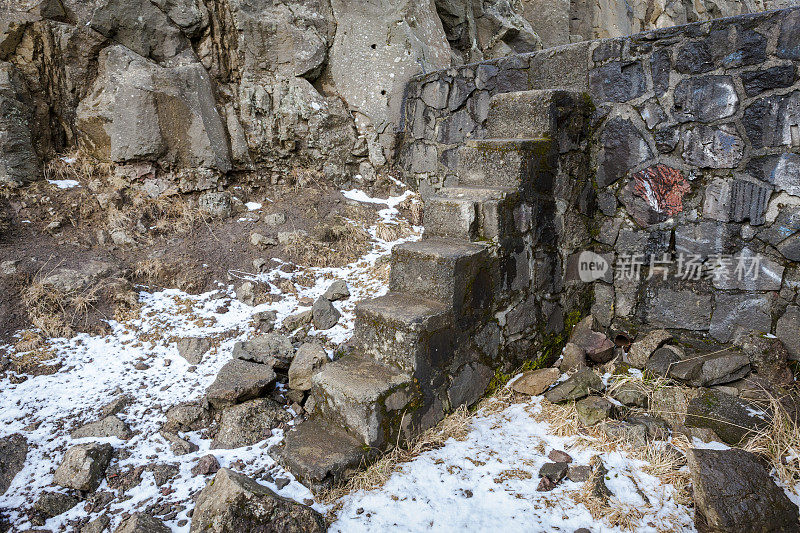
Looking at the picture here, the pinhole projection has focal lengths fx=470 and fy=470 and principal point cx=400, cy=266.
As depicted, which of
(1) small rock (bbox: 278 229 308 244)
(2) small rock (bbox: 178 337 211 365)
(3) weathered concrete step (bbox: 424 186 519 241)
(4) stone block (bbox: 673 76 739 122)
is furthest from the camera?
(1) small rock (bbox: 278 229 308 244)

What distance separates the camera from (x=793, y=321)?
114 inches

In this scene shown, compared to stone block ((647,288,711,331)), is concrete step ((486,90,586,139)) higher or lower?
higher

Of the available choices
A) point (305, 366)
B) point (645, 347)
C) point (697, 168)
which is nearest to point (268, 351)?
point (305, 366)

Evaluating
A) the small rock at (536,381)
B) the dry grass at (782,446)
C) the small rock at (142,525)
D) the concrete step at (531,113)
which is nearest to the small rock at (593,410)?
the small rock at (536,381)

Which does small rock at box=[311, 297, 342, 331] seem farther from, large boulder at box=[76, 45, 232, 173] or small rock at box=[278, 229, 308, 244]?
large boulder at box=[76, 45, 232, 173]

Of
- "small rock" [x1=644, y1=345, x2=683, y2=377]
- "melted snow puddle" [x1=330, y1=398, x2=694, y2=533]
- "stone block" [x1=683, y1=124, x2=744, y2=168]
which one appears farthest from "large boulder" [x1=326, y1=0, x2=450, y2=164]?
"melted snow puddle" [x1=330, y1=398, x2=694, y2=533]

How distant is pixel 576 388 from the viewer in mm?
2811

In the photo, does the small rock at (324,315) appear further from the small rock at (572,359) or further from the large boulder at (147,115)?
the large boulder at (147,115)

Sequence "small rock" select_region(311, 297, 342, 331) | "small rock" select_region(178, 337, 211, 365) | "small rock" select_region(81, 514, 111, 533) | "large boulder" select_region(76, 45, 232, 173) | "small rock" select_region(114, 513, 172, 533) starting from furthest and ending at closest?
"large boulder" select_region(76, 45, 232, 173) → "small rock" select_region(311, 297, 342, 331) → "small rock" select_region(178, 337, 211, 365) → "small rock" select_region(81, 514, 111, 533) → "small rock" select_region(114, 513, 172, 533)

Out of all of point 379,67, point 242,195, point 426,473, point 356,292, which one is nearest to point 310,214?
point 242,195

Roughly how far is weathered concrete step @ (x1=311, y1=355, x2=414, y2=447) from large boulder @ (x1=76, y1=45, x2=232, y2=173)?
3.54m

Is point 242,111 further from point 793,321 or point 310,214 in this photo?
point 793,321

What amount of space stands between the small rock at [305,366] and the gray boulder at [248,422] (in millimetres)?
184

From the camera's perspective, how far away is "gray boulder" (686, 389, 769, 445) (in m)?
2.42
